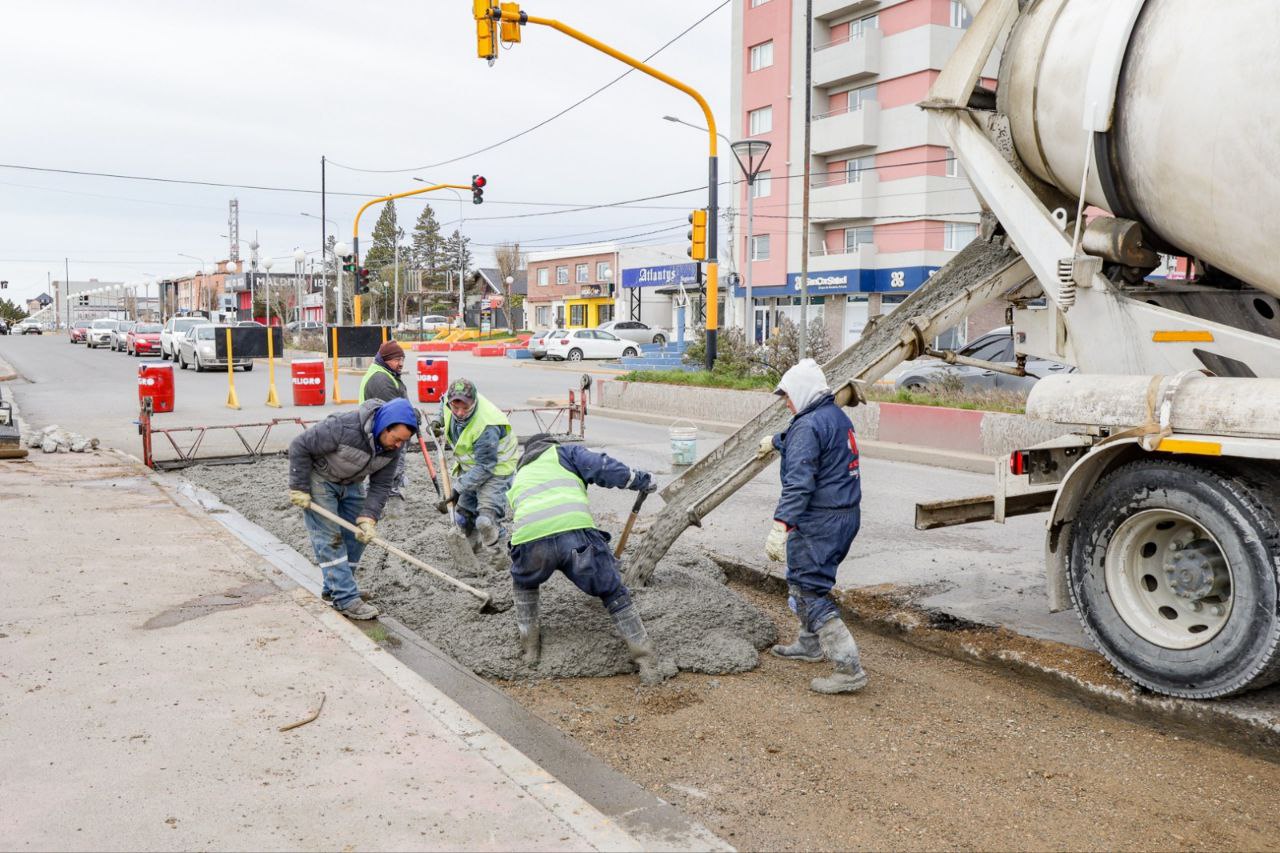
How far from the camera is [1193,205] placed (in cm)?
467

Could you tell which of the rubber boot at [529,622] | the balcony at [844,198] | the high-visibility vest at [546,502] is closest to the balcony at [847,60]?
the balcony at [844,198]

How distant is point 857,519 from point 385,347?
18.8ft

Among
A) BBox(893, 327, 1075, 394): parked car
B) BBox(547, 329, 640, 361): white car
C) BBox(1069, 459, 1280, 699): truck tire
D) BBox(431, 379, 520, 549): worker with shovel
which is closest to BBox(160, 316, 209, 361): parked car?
BBox(547, 329, 640, 361): white car

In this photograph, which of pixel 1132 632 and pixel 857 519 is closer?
pixel 1132 632

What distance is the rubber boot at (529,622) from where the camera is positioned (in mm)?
5590

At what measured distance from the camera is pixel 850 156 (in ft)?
136

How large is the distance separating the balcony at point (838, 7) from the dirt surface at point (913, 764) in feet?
127

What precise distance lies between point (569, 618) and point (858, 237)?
37667 millimetres

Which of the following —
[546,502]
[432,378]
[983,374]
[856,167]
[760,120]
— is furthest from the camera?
[760,120]

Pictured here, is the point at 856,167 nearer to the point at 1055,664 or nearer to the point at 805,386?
the point at 805,386

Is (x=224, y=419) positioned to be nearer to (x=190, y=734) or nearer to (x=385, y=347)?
(x=385, y=347)

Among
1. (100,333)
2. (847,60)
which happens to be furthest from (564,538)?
(100,333)

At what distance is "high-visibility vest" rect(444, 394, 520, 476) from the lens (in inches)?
296

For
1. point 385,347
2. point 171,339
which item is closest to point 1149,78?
point 385,347
